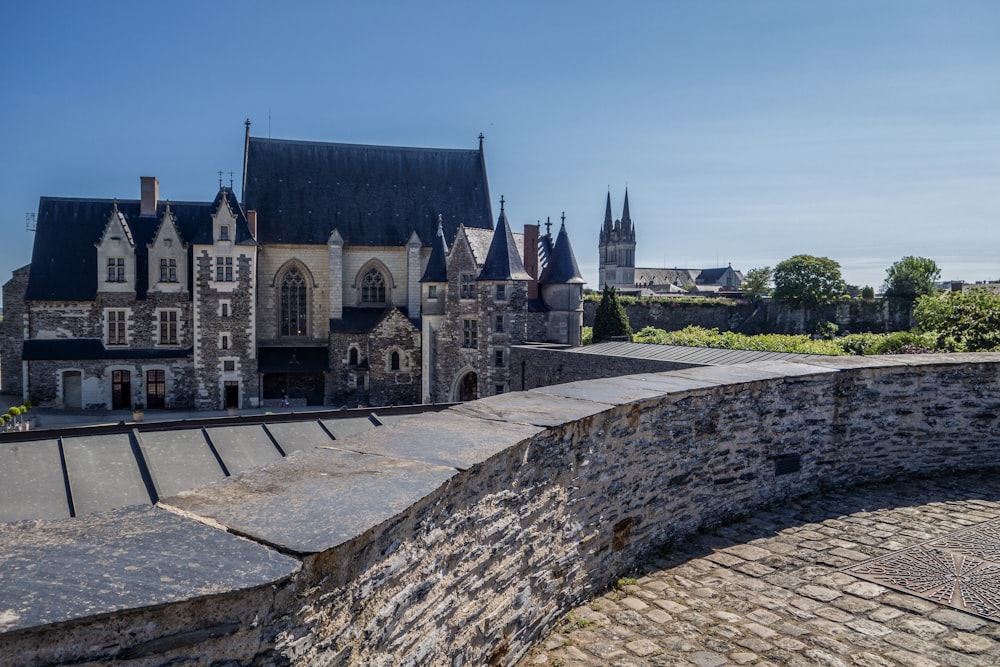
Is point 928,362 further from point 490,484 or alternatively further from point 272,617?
point 272,617

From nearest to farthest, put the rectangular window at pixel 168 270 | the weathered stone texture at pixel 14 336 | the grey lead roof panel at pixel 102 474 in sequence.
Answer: the grey lead roof panel at pixel 102 474 < the rectangular window at pixel 168 270 < the weathered stone texture at pixel 14 336

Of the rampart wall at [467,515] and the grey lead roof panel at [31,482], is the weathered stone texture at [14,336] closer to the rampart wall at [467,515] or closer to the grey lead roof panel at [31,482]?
the grey lead roof panel at [31,482]

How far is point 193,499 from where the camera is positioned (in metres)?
2.73

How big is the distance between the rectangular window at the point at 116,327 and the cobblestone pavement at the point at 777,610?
3333 centimetres

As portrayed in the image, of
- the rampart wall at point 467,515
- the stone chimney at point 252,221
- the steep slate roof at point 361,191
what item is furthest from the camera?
the steep slate roof at point 361,191

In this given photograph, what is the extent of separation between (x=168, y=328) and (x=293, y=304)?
5.81 m

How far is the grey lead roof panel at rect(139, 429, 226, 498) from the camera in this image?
252 inches

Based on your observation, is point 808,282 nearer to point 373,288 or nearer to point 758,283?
point 758,283

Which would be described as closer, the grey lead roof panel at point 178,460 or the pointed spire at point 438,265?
the grey lead roof panel at point 178,460

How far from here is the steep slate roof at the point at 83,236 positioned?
3316cm

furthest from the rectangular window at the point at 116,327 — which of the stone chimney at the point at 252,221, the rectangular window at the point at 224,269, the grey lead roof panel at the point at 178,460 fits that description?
the grey lead roof panel at the point at 178,460

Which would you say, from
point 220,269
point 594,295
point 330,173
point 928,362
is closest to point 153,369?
point 220,269

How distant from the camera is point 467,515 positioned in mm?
3326

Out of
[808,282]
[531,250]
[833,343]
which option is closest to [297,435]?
[833,343]
